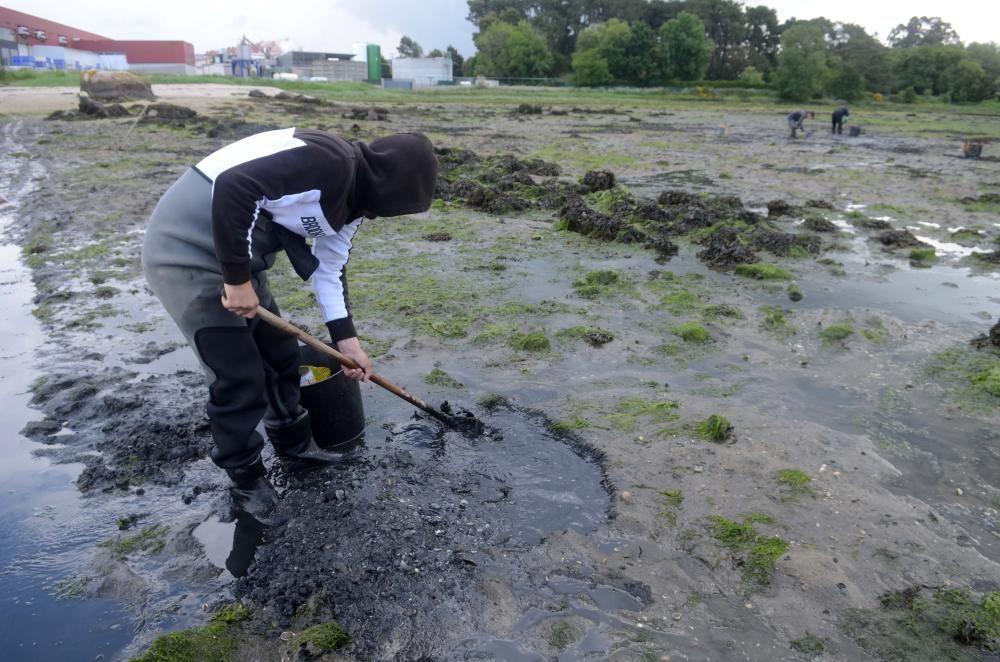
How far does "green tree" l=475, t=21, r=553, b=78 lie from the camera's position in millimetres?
81188

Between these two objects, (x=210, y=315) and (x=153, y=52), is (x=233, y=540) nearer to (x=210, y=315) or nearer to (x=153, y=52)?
(x=210, y=315)

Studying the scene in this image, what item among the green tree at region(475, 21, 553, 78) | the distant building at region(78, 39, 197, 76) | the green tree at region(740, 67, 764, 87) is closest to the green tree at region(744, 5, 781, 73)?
the green tree at region(740, 67, 764, 87)

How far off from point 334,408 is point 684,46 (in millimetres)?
78149

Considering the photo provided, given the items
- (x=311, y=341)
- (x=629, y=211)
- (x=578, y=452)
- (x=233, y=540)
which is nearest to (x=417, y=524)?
(x=233, y=540)

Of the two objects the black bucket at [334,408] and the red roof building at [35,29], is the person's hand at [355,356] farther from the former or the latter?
the red roof building at [35,29]

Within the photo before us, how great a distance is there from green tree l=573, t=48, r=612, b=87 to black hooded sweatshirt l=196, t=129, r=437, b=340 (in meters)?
74.3

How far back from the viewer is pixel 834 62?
198 feet

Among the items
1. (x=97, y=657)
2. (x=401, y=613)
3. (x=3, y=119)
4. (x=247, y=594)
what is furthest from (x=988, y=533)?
(x=3, y=119)

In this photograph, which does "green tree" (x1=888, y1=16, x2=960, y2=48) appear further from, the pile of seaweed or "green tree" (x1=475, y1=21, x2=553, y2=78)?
the pile of seaweed

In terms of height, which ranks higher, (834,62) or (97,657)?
(834,62)

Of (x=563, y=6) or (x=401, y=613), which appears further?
(x=563, y=6)

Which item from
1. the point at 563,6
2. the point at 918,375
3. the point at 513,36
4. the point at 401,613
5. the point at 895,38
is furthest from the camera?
the point at 895,38

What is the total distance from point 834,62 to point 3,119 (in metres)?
63.2

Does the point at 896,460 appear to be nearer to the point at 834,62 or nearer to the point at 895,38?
the point at 834,62
